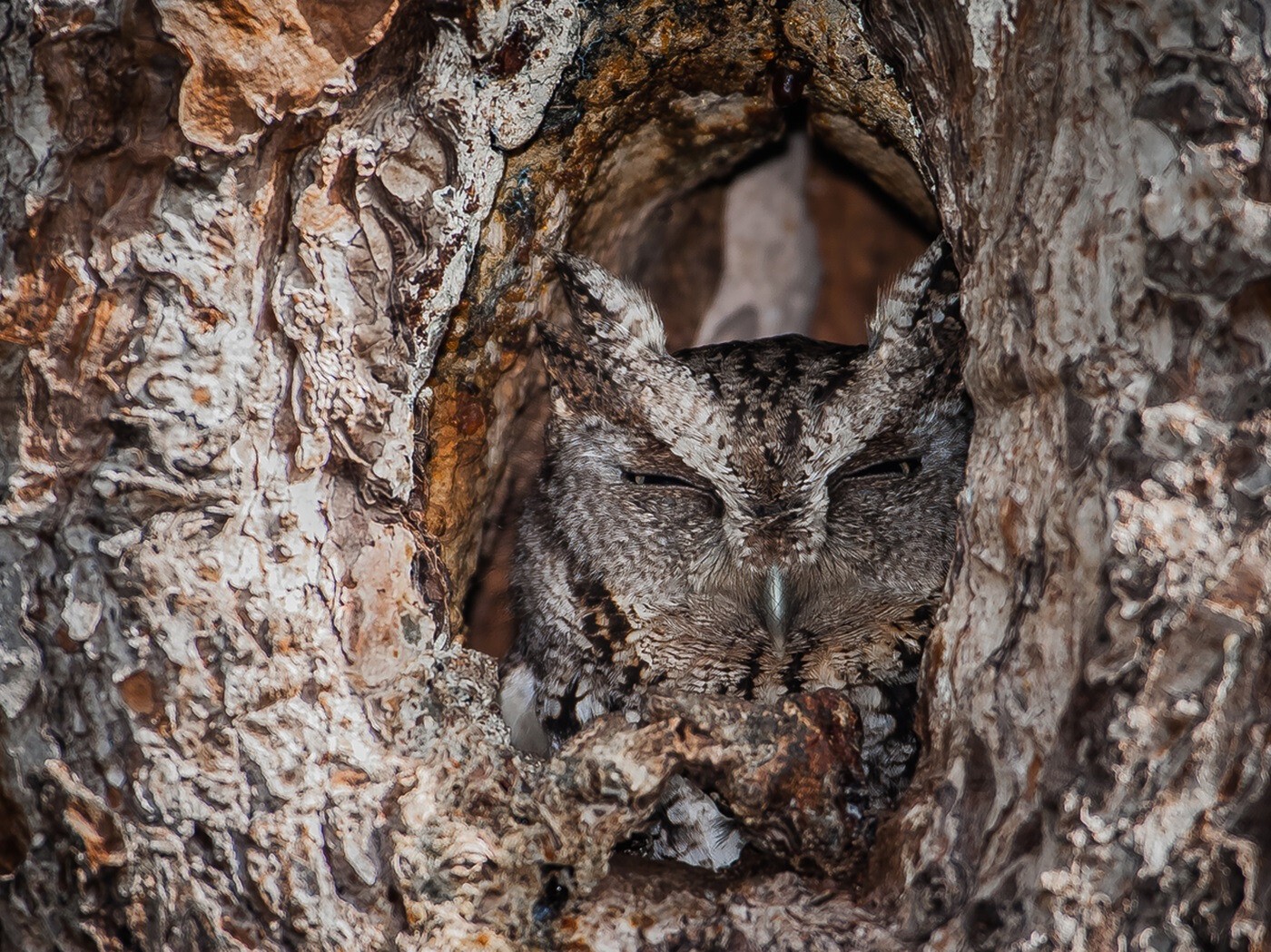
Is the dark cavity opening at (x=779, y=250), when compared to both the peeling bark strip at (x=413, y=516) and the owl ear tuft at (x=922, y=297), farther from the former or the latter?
the peeling bark strip at (x=413, y=516)

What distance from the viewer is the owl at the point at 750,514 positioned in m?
1.84

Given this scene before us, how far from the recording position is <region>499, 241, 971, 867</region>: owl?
1.84 meters

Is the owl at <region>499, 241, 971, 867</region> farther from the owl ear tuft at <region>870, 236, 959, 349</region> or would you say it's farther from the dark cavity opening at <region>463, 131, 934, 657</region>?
the dark cavity opening at <region>463, 131, 934, 657</region>

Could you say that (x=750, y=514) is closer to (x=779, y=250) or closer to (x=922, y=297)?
(x=922, y=297)

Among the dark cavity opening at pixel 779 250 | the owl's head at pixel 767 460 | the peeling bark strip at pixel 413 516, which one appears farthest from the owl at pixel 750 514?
the dark cavity opening at pixel 779 250

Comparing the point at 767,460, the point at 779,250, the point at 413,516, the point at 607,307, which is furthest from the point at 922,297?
the point at 779,250

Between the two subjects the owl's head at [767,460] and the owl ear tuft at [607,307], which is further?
the owl ear tuft at [607,307]

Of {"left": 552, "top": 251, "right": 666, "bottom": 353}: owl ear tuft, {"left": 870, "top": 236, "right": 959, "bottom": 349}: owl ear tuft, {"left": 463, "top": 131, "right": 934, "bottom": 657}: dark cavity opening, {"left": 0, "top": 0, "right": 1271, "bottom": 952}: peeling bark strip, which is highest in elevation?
{"left": 463, "top": 131, "right": 934, "bottom": 657}: dark cavity opening

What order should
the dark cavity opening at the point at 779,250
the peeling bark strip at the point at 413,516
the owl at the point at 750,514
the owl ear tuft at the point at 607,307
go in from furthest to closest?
1. the dark cavity opening at the point at 779,250
2. the owl ear tuft at the point at 607,307
3. the owl at the point at 750,514
4. the peeling bark strip at the point at 413,516

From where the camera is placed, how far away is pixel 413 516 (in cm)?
170

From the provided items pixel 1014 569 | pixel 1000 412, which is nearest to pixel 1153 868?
pixel 1014 569

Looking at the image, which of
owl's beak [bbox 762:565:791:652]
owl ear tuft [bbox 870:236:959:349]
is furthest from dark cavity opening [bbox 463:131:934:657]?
owl's beak [bbox 762:565:791:652]

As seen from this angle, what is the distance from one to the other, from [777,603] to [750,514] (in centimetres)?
17

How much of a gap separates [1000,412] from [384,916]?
1080mm
